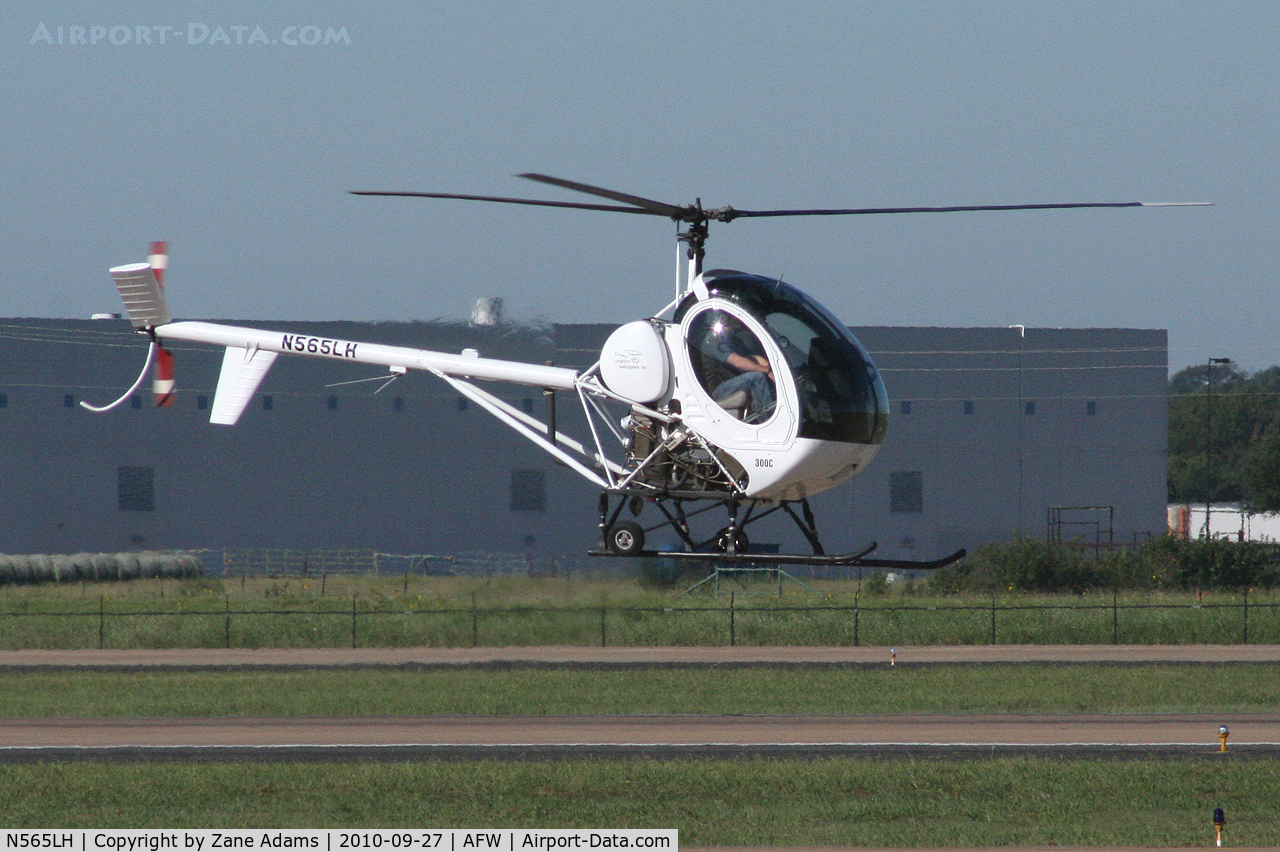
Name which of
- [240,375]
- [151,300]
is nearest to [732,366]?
[240,375]

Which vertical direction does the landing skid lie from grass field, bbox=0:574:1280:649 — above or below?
above

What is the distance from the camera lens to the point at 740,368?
15.5 metres

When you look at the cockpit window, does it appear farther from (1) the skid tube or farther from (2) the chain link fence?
(2) the chain link fence

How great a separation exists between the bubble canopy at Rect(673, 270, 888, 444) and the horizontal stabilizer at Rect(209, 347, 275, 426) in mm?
8185

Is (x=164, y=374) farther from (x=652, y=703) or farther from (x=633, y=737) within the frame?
(x=652, y=703)

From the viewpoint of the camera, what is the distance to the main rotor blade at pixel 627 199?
1422 cm

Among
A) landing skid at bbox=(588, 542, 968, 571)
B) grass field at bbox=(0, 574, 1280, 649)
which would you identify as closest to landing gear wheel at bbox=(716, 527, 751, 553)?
landing skid at bbox=(588, 542, 968, 571)

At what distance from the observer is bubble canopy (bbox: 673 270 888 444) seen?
15.0m

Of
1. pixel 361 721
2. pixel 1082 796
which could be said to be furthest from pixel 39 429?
pixel 1082 796

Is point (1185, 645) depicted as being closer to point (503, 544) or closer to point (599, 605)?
point (503, 544)

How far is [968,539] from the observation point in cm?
6228

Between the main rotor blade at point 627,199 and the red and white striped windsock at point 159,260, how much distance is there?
29.6 ft

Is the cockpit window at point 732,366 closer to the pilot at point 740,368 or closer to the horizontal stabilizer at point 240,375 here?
the pilot at point 740,368

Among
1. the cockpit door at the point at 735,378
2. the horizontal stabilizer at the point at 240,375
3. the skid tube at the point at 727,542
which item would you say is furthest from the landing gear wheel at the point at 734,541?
the horizontal stabilizer at the point at 240,375
